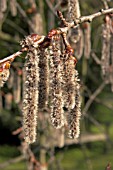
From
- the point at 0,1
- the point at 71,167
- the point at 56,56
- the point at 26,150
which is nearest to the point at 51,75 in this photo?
the point at 56,56

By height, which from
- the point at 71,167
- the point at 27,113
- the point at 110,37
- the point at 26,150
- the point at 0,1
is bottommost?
A: the point at 71,167

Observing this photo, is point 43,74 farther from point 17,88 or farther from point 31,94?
point 17,88

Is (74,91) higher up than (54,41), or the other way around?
(54,41)

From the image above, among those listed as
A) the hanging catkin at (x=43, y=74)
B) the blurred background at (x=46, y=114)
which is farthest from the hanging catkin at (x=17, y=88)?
the hanging catkin at (x=43, y=74)

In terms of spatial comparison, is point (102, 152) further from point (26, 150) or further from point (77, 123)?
point (77, 123)

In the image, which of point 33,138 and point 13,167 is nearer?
point 33,138

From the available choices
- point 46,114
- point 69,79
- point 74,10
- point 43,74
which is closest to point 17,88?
point 46,114

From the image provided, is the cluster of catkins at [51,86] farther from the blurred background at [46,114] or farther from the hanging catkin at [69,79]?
the blurred background at [46,114]

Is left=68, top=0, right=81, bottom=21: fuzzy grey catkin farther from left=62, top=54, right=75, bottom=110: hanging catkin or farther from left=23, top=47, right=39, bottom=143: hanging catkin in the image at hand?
left=23, top=47, right=39, bottom=143: hanging catkin

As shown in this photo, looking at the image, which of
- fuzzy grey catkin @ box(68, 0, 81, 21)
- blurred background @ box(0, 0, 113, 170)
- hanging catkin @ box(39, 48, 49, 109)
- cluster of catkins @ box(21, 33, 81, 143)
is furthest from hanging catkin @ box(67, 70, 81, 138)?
blurred background @ box(0, 0, 113, 170)
